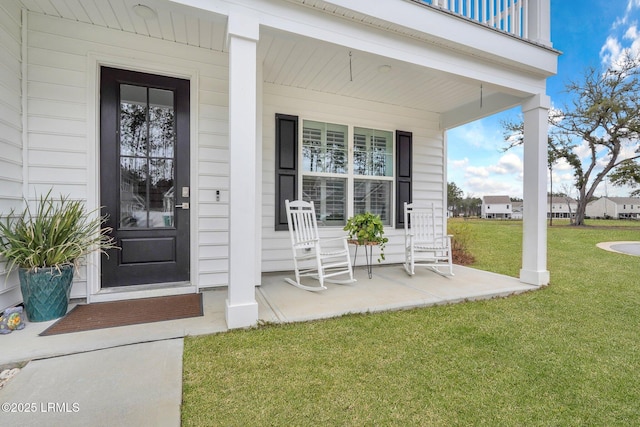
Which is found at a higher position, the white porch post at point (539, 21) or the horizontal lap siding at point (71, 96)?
the white porch post at point (539, 21)

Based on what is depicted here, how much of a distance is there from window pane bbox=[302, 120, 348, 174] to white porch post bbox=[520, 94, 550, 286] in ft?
7.41

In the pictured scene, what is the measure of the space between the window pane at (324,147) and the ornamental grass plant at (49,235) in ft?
8.18

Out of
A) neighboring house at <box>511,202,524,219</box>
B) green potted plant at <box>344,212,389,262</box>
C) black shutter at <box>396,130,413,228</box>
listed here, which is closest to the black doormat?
green potted plant at <box>344,212,389,262</box>

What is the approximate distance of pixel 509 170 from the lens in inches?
886

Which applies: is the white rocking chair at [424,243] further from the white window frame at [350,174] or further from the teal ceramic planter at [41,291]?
the teal ceramic planter at [41,291]

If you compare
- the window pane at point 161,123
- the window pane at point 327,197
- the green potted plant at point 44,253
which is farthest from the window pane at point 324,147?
the green potted plant at point 44,253

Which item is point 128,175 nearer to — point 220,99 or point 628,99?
point 220,99

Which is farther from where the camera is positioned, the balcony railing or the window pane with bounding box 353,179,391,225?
the window pane with bounding box 353,179,391,225

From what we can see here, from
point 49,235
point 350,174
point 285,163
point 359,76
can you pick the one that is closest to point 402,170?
point 350,174

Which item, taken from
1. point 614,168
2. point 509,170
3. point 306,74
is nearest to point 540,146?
point 306,74

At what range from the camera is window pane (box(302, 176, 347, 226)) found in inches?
161

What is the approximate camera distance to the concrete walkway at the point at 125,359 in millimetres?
1282

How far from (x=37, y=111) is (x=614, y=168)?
19.4 metres

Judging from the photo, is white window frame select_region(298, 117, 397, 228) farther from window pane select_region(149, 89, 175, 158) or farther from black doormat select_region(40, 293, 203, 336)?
black doormat select_region(40, 293, 203, 336)
